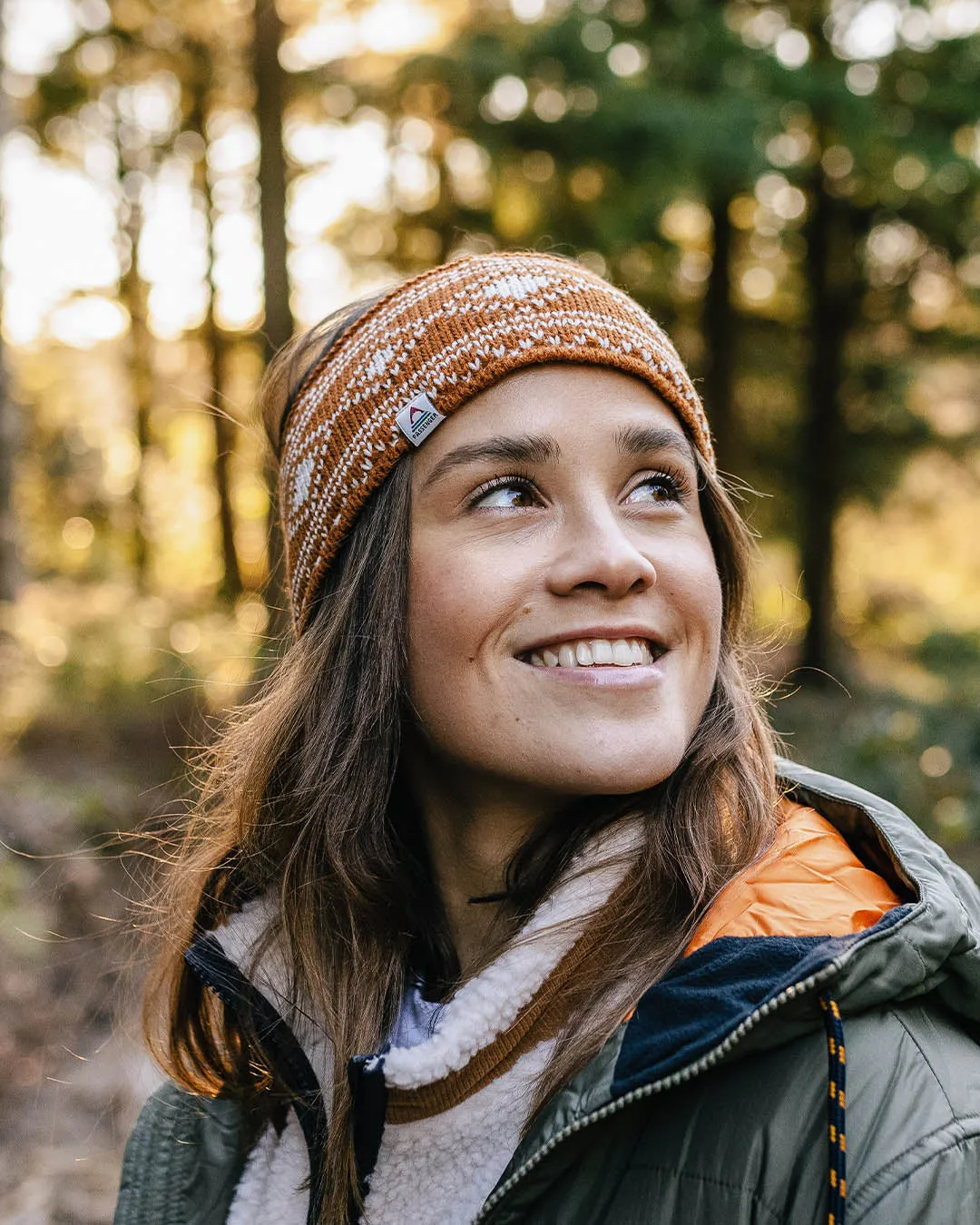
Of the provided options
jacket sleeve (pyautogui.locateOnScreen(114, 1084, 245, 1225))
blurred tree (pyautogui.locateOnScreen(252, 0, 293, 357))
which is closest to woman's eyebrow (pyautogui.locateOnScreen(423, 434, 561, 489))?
jacket sleeve (pyautogui.locateOnScreen(114, 1084, 245, 1225))

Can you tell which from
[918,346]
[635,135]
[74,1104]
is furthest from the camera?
[918,346]

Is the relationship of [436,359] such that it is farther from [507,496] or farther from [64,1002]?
[64,1002]

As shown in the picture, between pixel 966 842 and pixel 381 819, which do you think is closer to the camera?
pixel 381 819

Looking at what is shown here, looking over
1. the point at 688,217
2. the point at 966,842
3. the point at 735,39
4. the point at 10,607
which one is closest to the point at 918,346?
the point at 688,217

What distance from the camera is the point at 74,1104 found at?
15.8 ft

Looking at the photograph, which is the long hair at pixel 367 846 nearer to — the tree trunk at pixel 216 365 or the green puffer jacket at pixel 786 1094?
the green puffer jacket at pixel 786 1094

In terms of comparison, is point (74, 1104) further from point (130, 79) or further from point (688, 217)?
point (130, 79)

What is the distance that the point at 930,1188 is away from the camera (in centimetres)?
122

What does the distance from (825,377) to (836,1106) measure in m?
10.9

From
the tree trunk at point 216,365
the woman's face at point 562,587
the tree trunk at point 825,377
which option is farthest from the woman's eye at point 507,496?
the tree trunk at point 216,365

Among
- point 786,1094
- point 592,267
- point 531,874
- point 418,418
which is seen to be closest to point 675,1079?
point 786,1094

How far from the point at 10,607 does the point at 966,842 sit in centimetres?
810

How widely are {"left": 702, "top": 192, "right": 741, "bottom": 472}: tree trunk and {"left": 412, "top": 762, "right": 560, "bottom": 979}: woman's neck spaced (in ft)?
30.2

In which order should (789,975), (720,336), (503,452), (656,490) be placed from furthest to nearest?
(720,336)
(656,490)
(503,452)
(789,975)
